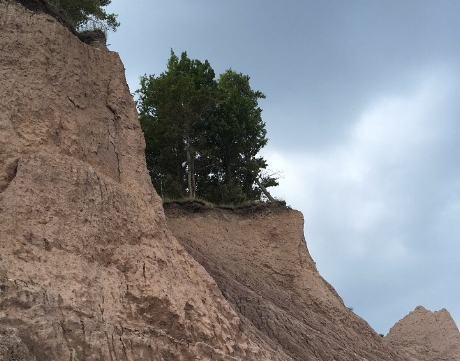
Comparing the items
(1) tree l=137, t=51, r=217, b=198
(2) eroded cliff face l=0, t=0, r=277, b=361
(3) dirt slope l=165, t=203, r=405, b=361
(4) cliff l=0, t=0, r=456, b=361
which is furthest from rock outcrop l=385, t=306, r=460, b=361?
(2) eroded cliff face l=0, t=0, r=277, b=361

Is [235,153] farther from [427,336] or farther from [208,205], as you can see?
[427,336]

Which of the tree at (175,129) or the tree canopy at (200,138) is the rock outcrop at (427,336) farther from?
the tree at (175,129)

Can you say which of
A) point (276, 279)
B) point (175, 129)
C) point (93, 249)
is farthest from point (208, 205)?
point (93, 249)

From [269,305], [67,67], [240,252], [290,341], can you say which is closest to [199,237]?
[240,252]

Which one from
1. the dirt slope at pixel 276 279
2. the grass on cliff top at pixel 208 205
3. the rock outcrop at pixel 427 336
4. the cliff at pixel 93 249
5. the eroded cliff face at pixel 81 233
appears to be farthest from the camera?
the rock outcrop at pixel 427 336

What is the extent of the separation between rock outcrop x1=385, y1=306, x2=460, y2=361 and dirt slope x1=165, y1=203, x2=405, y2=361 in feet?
16.5

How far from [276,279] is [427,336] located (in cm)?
913

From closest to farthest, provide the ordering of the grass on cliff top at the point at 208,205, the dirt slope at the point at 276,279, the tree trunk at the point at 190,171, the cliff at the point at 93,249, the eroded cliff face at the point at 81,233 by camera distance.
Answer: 1. the eroded cliff face at the point at 81,233
2. the cliff at the point at 93,249
3. the dirt slope at the point at 276,279
4. the grass on cliff top at the point at 208,205
5. the tree trunk at the point at 190,171

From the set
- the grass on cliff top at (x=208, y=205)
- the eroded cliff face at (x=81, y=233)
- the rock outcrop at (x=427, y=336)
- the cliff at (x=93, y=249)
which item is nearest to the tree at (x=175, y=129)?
the grass on cliff top at (x=208, y=205)

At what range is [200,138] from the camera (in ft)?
86.2

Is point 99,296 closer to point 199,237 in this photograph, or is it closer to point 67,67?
point 67,67

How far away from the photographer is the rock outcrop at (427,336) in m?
25.5

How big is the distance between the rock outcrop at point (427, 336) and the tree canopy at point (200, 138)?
27.2ft

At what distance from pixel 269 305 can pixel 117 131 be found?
20.1 ft
